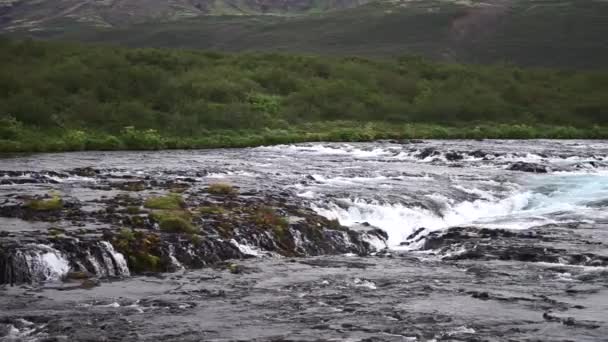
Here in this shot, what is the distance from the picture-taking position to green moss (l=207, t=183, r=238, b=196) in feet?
90.4

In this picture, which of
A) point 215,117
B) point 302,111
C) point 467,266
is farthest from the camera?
point 302,111

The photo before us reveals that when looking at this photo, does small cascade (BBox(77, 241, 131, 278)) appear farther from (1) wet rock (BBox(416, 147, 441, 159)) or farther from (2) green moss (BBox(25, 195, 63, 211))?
(1) wet rock (BBox(416, 147, 441, 159))

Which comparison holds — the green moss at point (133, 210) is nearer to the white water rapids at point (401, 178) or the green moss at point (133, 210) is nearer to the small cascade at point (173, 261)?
the small cascade at point (173, 261)

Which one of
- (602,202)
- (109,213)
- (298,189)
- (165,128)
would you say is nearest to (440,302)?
(109,213)

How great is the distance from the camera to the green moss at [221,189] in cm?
2756

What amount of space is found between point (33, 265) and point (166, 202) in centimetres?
628

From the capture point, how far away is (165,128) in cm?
5319

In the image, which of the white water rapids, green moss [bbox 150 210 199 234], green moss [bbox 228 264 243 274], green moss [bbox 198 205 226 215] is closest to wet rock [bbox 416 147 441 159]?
the white water rapids

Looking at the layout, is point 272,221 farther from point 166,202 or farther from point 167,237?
point 167,237

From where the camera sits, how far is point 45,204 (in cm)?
2356

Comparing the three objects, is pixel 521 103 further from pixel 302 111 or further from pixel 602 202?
pixel 602 202

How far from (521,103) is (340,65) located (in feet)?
53.8

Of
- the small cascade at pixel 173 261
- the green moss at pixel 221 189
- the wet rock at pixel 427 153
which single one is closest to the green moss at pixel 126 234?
the small cascade at pixel 173 261

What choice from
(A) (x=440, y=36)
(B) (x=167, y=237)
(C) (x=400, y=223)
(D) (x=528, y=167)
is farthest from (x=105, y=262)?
(A) (x=440, y=36)
